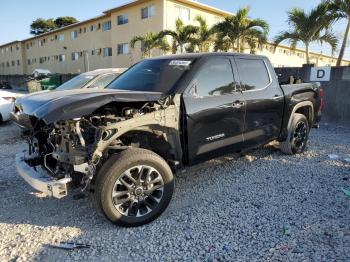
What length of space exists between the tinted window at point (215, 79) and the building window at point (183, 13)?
2283 centimetres

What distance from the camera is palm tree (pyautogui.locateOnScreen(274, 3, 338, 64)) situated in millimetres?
14100

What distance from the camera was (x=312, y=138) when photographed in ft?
27.5

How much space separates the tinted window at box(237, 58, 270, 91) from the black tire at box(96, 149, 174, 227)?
2.03m

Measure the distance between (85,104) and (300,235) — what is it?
262cm

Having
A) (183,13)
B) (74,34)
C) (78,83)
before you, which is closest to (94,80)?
(78,83)

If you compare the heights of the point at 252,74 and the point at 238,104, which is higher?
the point at 252,74

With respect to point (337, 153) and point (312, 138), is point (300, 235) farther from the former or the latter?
point (312, 138)

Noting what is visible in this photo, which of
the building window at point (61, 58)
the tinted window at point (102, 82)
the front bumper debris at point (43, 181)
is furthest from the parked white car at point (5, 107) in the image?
the building window at point (61, 58)

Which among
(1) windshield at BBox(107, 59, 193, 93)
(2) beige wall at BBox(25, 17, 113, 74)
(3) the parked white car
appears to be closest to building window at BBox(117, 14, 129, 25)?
(2) beige wall at BBox(25, 17, 113, 74)

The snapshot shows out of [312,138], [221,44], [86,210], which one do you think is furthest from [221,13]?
[86,210]

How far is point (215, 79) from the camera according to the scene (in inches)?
184

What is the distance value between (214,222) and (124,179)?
3.75 ft

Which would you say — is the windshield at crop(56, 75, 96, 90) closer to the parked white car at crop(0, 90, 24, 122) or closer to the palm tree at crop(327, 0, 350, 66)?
the parked white car at crop(0, 90, 24, 122)

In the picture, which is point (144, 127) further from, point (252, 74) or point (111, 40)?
point (111, 40)
